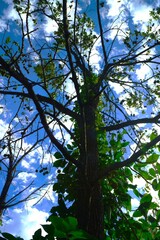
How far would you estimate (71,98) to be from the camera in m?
5.54

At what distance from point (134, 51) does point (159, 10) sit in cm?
123

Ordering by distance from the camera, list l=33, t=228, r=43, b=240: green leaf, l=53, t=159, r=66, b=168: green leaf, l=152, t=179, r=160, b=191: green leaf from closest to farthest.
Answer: l=33, t=228, r=43, b=240: green leaf
l=152, t=179, r=160, b=191: green leaf
l=53, t=159, r=66, b=168: green leaf

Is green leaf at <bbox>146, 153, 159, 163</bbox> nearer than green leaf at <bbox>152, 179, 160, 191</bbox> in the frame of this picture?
No

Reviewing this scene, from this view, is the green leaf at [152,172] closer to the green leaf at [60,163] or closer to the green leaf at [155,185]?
the green leaf at [155,185]

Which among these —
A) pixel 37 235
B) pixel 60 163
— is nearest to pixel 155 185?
pixel 37 235

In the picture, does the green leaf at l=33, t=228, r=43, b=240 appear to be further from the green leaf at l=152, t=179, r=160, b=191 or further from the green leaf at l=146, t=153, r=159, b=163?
the green leaf at l=146, t=153, r=159, b=163

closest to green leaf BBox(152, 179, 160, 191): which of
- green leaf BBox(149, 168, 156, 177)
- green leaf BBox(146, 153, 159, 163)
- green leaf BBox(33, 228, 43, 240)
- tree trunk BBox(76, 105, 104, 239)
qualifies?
green leaf BBox(149, 168, 156, 177)

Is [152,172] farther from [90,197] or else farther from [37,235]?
[37,235]

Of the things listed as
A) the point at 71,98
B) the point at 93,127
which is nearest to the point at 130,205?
the point at 93,127

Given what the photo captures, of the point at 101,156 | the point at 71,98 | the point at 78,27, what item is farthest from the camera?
the point at 78,27

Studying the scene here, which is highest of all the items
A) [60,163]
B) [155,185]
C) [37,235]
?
[60,163]

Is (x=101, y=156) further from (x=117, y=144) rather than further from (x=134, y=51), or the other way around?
(x=134, y=51)

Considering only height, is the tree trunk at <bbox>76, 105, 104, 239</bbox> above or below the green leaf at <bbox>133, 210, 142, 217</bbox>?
above

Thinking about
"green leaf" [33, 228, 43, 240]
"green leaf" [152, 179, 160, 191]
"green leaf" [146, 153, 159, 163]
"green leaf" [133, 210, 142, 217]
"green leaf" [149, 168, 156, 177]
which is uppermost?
"green leaf" [146, 153, 159, 163]
